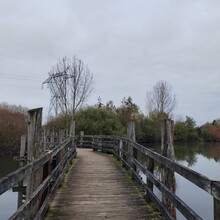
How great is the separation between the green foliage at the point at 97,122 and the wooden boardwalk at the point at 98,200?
80.2 feet

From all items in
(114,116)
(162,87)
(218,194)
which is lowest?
(218,194)

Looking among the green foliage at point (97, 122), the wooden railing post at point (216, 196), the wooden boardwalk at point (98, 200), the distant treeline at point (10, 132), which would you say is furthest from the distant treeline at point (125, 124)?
the wooden railing post at point (216, 196)

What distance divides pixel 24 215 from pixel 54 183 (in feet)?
10.9

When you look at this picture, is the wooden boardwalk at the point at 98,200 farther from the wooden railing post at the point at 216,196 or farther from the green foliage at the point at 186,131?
the green foliage at the point at 186,131

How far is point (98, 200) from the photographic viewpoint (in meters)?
6.82

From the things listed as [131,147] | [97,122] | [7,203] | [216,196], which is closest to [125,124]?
[97,122]

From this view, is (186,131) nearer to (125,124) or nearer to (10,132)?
(125,124)

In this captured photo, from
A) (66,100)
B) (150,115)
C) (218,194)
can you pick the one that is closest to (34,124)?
(218,194)

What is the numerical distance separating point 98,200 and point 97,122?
1102 inches

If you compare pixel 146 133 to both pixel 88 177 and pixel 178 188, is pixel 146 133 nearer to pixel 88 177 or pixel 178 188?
pixel 178 188

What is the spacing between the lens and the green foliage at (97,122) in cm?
3453

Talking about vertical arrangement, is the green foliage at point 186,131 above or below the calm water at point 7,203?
above

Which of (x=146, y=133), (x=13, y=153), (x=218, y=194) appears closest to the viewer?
(x=218, y=194)

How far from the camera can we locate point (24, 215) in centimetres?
374
